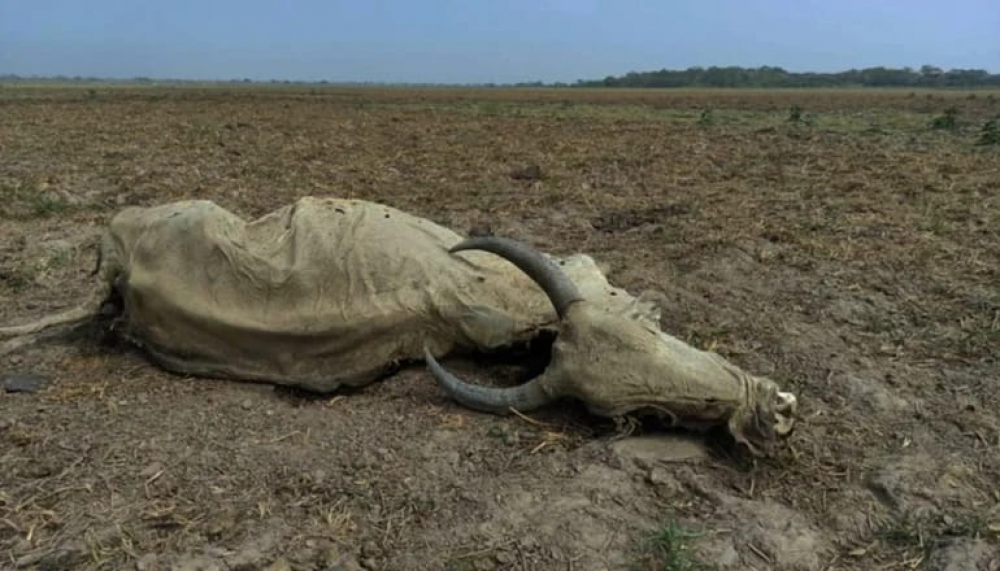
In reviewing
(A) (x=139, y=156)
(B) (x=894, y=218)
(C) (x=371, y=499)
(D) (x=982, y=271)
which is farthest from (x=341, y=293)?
(A) (x=139, y=156)

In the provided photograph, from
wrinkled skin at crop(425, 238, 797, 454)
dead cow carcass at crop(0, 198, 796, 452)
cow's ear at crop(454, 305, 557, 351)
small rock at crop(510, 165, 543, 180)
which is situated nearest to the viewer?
wrinkled skin at crop(425, 238, 797, 454)

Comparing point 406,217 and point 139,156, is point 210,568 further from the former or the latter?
point 139,156

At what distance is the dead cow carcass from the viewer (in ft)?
15.0

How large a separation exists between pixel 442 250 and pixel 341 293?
26.2 inches

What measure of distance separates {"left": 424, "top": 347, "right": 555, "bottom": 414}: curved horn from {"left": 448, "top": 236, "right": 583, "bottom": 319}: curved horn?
432 millimetres

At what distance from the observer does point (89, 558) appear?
3.45m

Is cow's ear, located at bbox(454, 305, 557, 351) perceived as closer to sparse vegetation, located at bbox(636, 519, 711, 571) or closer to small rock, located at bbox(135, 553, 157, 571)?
sparse vegetation, located at bbox(636, 519, 711, 571)

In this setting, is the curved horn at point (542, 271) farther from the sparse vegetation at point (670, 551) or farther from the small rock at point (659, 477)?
the sparse vegetation at point (670, 551)

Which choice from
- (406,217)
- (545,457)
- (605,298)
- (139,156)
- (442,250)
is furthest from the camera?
(139,156)

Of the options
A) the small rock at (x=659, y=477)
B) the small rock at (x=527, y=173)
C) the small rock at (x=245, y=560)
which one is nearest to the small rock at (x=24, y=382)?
the small rock at (x=245, y=560)

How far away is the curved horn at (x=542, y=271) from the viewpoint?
4.45 m

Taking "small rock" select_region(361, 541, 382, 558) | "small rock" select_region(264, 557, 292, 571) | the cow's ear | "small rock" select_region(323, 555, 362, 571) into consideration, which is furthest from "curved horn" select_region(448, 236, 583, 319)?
"small rock" select_region(264, 557, 292, 571)

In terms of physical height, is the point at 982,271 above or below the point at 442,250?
below

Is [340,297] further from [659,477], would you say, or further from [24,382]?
[659,477]
